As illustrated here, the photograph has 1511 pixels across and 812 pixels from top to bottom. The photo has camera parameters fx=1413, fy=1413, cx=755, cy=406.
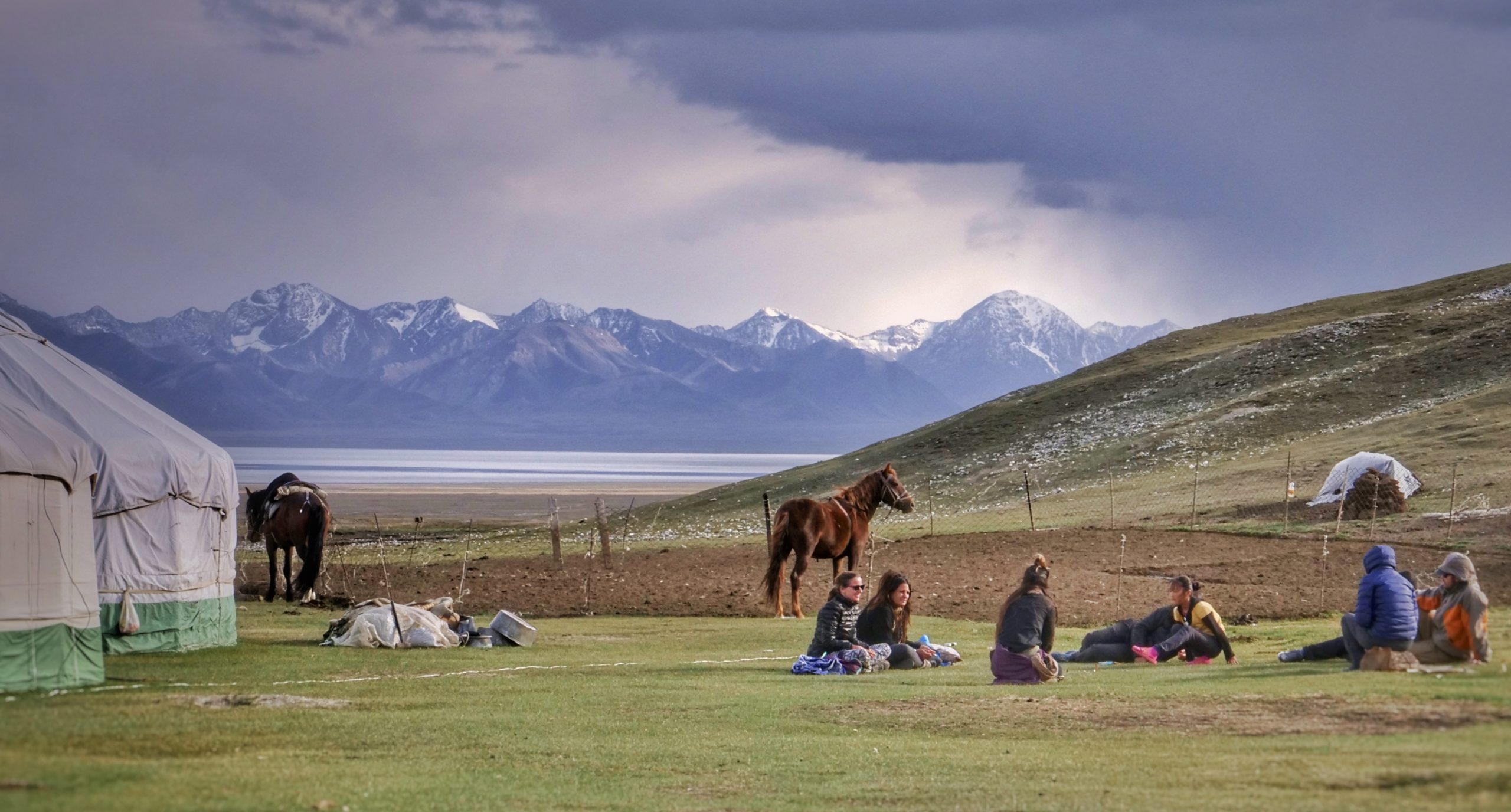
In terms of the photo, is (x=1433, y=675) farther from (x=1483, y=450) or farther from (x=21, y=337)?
Answer: (x=1483, y=450)

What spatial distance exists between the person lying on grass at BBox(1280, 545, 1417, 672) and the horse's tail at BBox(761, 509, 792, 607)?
11.5 m

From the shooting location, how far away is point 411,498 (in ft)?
341

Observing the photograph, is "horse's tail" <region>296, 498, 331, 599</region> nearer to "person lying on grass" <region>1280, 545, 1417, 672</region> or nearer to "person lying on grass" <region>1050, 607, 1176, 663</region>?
"person lying on grass" <region>1050, 607, 1176, 663</region>

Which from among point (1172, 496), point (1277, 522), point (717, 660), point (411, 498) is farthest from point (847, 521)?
point (411, 498)

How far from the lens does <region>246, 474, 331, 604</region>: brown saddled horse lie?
91.0 ft

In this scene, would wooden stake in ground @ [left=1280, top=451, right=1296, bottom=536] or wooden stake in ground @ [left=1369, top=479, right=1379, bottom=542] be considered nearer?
wooden stake in ground @ [left=1369, top=479, right=1379, bottom=542]

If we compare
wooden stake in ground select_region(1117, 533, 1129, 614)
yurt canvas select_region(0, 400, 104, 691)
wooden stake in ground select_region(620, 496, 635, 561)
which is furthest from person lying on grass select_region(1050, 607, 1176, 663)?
wooden stake in ground select_region(620, 496, 635, 561)

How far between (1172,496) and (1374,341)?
33100 mm

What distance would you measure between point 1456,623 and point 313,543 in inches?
828

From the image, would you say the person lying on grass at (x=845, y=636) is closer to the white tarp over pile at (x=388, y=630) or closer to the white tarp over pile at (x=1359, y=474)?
the white tarp over pile at (x=388, y=630)

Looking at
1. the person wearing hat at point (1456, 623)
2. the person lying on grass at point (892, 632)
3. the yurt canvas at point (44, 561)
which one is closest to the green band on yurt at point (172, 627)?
the yurt canvas at point (44, 561)

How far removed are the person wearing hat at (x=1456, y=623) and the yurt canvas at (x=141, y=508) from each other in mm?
15417

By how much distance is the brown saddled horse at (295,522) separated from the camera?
2775 centimetres

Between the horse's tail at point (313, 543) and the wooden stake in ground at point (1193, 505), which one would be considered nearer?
A: the horse's tail at point (313, 543)
